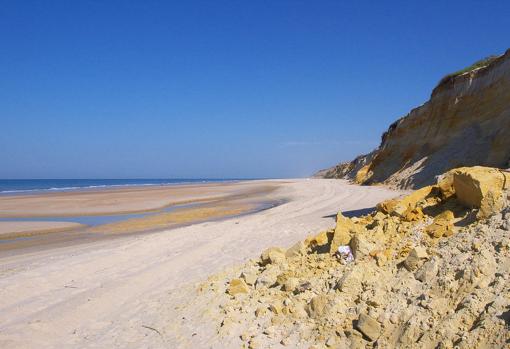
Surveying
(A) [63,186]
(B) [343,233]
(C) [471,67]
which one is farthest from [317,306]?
(A) [63,186]

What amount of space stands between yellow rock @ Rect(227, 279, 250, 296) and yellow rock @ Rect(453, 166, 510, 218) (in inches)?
130

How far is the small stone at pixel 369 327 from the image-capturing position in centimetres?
416

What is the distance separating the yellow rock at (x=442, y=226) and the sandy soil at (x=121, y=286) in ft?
10.7

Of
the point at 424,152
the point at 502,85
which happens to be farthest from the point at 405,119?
the point at 502,85

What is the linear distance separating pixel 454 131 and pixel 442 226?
67.0 feet

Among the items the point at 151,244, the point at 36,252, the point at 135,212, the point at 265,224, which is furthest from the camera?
the point at 135,212

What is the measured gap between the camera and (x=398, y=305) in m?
4.32

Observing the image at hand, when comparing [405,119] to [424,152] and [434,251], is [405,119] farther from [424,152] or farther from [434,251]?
[434,251]

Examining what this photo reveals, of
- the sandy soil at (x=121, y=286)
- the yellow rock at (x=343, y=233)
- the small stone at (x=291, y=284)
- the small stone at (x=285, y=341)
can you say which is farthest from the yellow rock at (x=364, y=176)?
the small stone at (x=285, y=341)

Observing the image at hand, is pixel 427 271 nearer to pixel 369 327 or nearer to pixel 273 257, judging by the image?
pixel 369 327

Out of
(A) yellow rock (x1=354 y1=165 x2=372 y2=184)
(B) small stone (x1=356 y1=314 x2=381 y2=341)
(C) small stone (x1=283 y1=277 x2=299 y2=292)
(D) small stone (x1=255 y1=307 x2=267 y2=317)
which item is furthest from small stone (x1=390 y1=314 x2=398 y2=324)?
(A) yellow rock (x1=354 y1=165 x2=372 y2=184)

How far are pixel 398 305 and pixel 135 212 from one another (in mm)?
19981

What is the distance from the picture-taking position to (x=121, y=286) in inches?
288

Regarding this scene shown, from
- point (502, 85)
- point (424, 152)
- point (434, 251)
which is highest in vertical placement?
point (502, 85)
